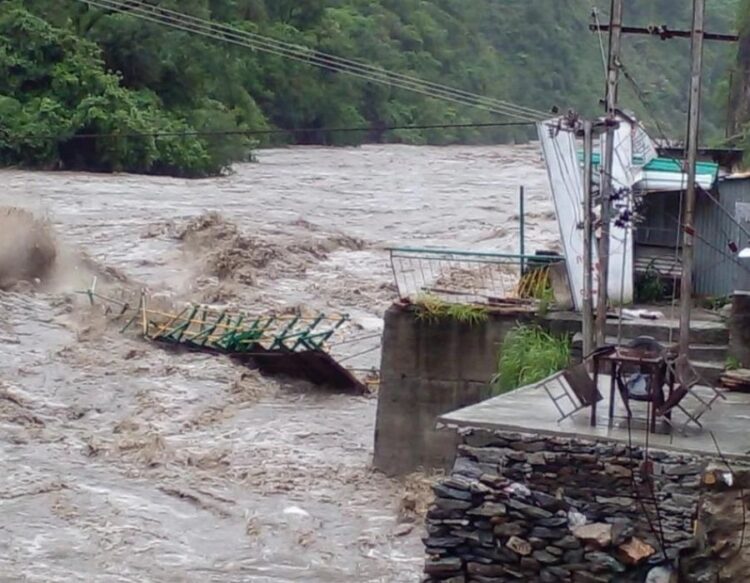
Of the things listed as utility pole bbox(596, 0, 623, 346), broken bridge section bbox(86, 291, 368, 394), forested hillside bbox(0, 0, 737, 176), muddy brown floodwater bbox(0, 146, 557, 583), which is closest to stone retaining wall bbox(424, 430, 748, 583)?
utility pole bbox(596, 0, 623, 346)

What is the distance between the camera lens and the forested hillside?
40.8 m

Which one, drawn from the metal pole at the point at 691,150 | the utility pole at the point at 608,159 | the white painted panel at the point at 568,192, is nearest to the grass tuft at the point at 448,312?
the white painted panel at the point at 568,192

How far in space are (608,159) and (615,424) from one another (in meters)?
3.10

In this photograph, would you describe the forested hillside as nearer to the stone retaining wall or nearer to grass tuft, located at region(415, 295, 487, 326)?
grass tuft, located at region(415, 295, 487, 326)

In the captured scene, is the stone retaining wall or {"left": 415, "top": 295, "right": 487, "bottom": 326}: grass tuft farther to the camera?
{"left": 415, "top": 295, "right": 487, "bottom": 326}: grass tuft

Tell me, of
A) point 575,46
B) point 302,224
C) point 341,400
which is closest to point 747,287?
point 341,400

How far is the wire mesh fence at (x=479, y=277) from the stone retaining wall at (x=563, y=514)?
19.2ft

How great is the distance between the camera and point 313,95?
57031 mm

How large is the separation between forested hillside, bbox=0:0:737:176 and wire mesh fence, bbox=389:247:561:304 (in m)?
5.23

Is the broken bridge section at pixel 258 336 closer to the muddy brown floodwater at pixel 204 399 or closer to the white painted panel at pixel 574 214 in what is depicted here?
the muddy brown floodwater at pixel 204 399

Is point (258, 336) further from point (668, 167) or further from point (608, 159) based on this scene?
point (608, 159)

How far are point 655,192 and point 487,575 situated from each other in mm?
7771

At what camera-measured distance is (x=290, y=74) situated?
55.8m

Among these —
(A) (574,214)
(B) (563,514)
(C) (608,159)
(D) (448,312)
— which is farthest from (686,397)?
(A) (574,214)
